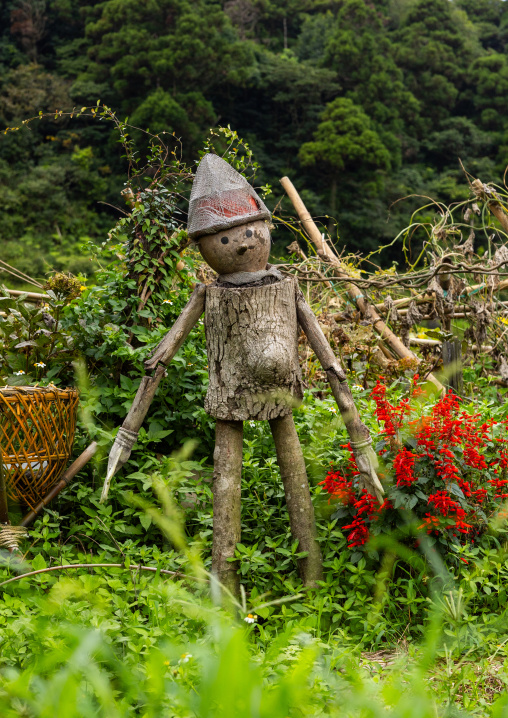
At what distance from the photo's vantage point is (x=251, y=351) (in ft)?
8.21

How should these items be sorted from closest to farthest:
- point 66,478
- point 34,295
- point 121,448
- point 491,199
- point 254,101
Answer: point 121,448 < point 66,478 < point 491,199 < point 34,295 < point 254,101

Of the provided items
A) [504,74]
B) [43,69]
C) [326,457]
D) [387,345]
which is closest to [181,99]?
[43,69]

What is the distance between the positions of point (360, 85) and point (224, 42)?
4.81m

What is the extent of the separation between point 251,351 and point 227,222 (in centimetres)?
49

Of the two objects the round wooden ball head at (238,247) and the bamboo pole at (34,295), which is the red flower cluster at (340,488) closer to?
the round wooden ball head at (238,247)

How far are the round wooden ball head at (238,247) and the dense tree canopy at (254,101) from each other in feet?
47.6

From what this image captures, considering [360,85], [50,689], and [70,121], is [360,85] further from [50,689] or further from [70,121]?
[50,689]

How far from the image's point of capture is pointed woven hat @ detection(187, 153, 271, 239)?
8.23ft

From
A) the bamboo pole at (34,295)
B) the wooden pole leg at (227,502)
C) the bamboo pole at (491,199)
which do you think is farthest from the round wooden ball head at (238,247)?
the bamboo pole at (491,199)

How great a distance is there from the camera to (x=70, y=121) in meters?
20.8

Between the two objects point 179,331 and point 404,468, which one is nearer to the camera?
point 404,468

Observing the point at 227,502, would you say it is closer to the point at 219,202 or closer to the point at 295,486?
the point at 295,486

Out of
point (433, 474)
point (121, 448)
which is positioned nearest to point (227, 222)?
point (121, 448)

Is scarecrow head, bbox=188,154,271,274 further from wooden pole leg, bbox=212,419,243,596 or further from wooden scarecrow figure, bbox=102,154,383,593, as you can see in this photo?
wooden pole leg, bbox=212,419,243,596
